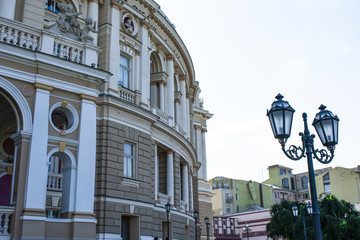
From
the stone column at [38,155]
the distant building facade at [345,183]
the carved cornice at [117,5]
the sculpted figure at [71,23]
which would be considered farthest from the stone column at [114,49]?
the distant building facade at [345,183]

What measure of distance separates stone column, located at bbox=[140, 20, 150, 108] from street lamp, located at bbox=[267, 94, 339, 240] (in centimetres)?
1558

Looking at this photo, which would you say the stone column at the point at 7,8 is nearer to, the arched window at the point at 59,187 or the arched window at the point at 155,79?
the arched window at the point at 59,187

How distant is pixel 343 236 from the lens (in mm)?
39250

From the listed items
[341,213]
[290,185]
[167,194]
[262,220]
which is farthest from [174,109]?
[290,185]

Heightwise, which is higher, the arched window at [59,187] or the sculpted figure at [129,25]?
the sculpted figure at [129,25]

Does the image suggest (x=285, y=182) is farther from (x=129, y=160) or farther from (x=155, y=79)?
(x=129, y=160)

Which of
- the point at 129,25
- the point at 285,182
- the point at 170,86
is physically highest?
the point at 285,182

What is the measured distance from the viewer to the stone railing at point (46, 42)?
16141 millimetres

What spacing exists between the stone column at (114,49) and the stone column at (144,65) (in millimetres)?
2150

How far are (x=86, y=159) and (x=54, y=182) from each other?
3989mm

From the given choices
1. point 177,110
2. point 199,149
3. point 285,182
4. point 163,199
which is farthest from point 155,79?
point 285,182

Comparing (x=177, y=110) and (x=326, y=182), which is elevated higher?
(x=326, y=182)

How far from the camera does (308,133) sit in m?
10.4

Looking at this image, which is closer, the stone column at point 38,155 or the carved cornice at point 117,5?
the stone column at point 38,155
